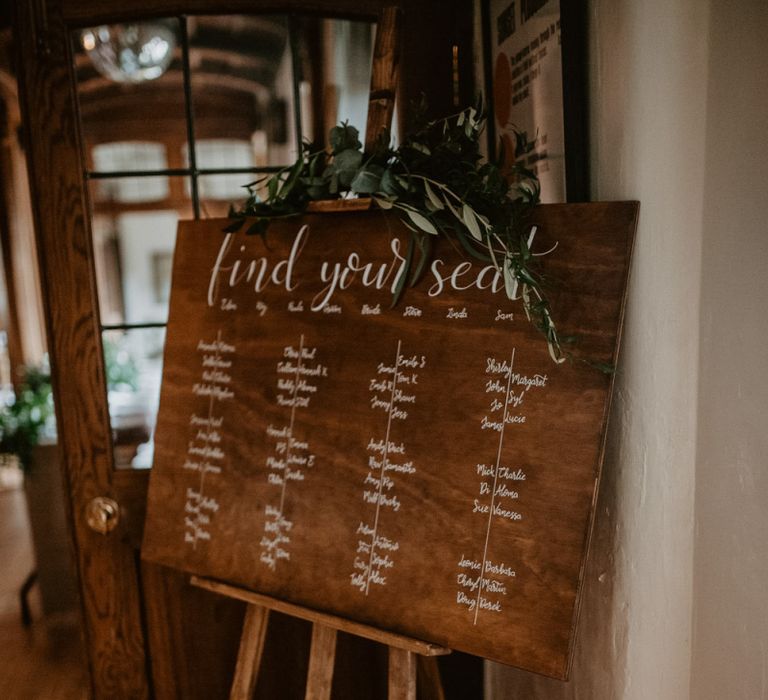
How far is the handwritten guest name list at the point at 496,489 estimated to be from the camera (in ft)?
3.46

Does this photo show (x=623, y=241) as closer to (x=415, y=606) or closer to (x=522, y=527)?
(x=522, y=527)

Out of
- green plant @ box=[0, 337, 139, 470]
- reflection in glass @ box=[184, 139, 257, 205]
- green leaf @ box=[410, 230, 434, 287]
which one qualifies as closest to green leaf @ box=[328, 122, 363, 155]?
green leaf @ box=[410, 230, 434, 287]

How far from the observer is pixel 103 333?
1.75 meters

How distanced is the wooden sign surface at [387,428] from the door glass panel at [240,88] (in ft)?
9.60

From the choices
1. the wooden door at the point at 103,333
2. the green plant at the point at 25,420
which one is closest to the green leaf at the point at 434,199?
the wooden door at the point at 103,333

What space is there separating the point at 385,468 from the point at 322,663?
445 mm

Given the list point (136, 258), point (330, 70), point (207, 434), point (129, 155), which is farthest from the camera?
point (136, 258)

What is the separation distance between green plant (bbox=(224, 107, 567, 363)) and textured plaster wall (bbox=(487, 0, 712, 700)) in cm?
18

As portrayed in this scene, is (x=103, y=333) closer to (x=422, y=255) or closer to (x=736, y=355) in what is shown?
A: (x=422, y=255)

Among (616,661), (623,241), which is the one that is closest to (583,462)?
(623,241)

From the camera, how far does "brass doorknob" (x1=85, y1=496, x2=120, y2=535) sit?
1700mm

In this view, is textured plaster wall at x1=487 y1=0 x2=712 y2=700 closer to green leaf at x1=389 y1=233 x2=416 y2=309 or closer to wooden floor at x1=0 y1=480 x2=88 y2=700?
green leaf at x1=389 y1=233 x2=416 y2=309

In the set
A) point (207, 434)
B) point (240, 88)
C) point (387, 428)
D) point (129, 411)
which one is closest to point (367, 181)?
point (387, 428)

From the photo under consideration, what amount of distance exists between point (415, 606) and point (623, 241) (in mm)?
711
